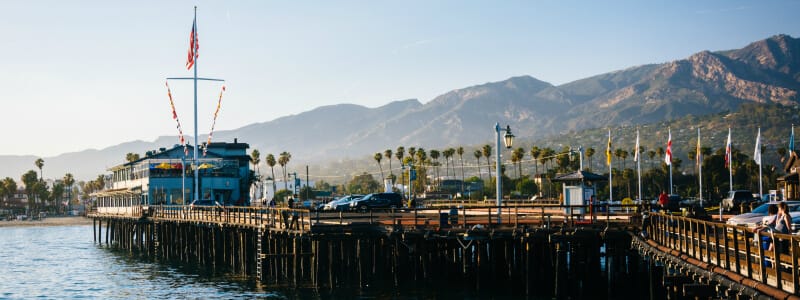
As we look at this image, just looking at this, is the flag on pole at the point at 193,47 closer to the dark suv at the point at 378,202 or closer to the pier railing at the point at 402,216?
the pier railing at the point at 402,216

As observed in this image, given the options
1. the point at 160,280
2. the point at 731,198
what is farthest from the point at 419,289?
the point at 731,198

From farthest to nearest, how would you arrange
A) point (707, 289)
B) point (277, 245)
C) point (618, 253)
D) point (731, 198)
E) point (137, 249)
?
point (137, 249)
point (731, 198)
point (277, 245)
point (618, 253)
point (707, 289)

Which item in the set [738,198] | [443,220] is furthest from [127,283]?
[738,198]

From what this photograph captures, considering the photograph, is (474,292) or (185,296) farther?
(185,296)

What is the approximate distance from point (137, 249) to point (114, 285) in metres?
30.8

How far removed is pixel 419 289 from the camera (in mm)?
39688

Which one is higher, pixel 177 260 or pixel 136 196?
pixel 136 196

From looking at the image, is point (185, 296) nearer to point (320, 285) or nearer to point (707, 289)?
point (320, 285)

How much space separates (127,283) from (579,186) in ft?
90.2

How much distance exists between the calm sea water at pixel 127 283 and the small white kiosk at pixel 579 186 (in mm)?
8251

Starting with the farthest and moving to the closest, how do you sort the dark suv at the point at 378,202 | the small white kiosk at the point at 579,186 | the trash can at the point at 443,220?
the dark suv at the point at 378,202 → the small white kiosk at the point at 579,186 → the trash can at the point at 443,220

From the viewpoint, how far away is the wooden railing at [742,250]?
55.9ft

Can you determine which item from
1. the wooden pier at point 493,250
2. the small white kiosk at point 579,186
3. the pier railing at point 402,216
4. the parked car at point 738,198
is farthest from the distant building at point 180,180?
the parked car at point 738,198

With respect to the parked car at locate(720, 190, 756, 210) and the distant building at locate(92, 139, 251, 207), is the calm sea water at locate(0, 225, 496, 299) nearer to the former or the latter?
the distant building at locate(92, 139, 251, 207)
